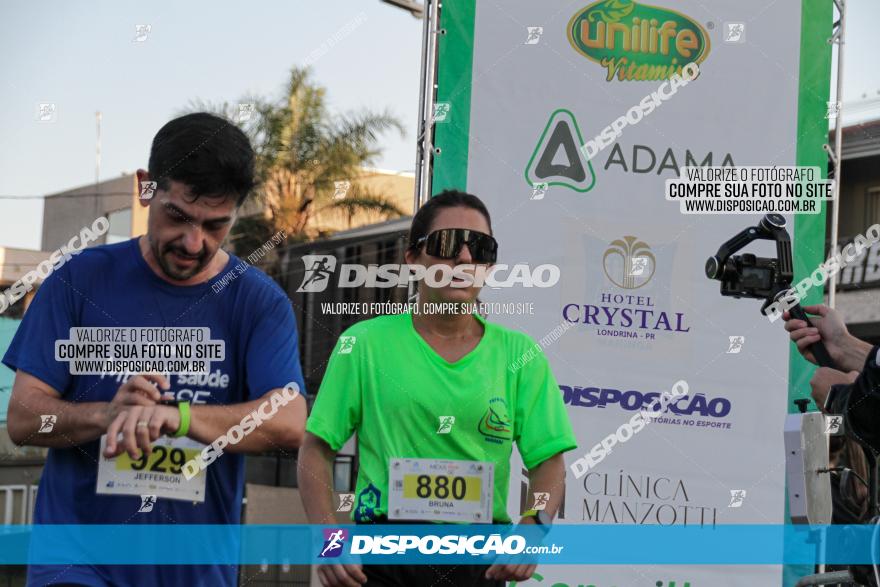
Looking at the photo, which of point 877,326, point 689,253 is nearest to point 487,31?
point 689,253

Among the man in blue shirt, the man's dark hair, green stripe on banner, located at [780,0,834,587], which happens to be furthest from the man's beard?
green stripe on banner, located at [780,0,834,587]

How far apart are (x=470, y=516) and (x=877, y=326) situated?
17.2m

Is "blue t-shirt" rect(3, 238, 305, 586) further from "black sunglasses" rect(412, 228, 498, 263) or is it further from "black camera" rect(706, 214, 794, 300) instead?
"black camera" rect(706, 214, 794, 300)

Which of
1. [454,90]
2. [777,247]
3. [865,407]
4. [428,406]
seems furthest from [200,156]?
[777,247]

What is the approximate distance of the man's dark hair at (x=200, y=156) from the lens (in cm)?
372

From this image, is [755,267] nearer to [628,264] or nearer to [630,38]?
[628,264]

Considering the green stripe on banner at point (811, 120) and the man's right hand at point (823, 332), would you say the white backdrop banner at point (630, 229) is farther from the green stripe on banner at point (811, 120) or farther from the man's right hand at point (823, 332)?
the man's right hand at point (823, 332)

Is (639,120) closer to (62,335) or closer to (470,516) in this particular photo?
(470,516)

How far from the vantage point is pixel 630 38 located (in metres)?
5.48

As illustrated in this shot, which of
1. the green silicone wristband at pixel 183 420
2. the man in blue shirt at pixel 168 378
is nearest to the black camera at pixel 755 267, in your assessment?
the man in blue shirt at pixel 168 378

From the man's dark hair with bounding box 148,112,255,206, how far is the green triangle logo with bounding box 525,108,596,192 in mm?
1878

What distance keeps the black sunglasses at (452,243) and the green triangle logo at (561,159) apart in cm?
144

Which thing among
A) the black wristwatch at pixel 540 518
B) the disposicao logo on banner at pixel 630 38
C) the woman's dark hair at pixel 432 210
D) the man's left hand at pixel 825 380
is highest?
the disposicao logo on banner at pixel 630 38

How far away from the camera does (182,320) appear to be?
365 centimetres
